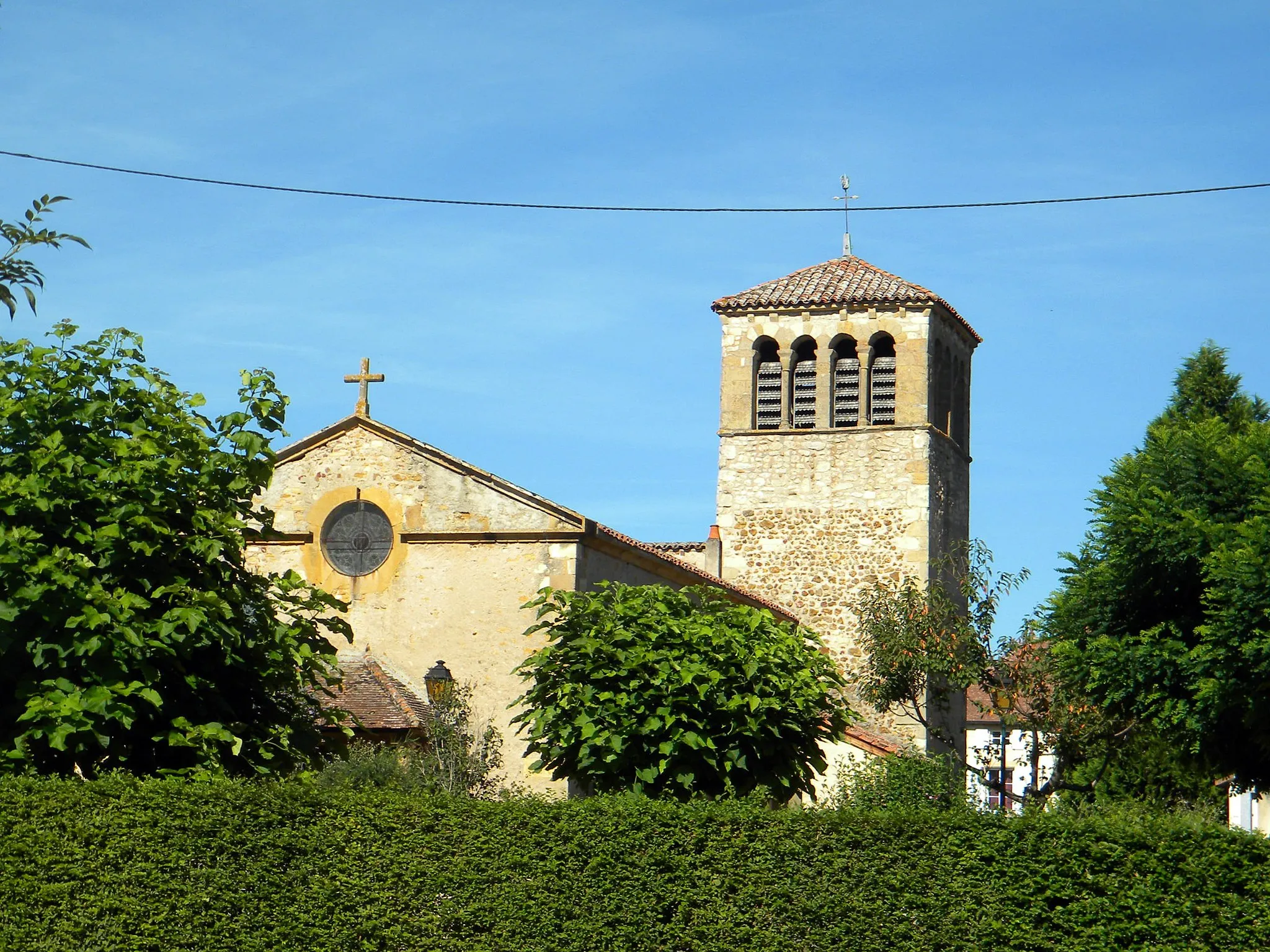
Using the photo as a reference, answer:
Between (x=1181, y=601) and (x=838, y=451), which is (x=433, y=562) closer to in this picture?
(x=1181, y=601)

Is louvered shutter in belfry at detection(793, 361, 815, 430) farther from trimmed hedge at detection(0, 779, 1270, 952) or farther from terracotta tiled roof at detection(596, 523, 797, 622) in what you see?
trimmed hedge at detection(0, 779, 1270, 952)

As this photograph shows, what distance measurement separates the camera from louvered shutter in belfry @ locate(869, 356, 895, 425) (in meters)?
33.1

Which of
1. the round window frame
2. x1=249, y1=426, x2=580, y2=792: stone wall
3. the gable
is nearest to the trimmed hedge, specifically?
x1=249, y1=426, x2=580, y2=792: stone wall

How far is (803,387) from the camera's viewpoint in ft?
110

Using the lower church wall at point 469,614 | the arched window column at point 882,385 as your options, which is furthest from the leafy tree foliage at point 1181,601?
the arched window column at point 882,385

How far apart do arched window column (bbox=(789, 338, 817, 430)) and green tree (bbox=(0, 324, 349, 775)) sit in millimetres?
21525

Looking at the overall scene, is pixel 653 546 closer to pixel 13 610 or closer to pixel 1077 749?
pixel 1077 749

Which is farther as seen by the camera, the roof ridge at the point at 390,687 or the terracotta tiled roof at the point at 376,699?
the roof ridge at the point at 390,687

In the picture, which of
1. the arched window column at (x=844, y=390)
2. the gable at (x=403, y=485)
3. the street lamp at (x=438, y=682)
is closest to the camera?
the street lamp at (x=438, y=682)

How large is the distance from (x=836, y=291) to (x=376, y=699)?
16.0m

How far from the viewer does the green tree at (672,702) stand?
14.4 m

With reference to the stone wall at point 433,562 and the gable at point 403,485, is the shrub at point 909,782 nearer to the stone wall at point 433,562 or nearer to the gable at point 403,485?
the stone wall at point 433,562

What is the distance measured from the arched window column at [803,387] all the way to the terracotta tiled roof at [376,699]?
13360mm

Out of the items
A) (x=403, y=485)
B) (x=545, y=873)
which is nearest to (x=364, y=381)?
(x=403, y=485)
